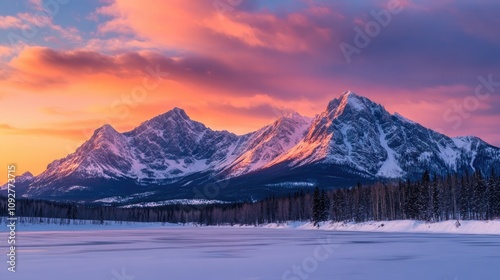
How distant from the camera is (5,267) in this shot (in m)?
37.8

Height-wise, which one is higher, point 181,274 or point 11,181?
point 11,181

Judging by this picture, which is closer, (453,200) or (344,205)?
(453,200)

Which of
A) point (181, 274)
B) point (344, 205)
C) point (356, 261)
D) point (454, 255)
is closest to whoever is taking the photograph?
point (181, 274)

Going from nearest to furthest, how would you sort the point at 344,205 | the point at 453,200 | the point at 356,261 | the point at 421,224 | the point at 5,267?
→ the point at 5,267 → the point at 356,261 → the point at 421,224 → the point at 453,200 → the point at 344,205

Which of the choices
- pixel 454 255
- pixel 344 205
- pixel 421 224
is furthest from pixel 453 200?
pixel 454 255

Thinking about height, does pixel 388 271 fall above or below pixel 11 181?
below

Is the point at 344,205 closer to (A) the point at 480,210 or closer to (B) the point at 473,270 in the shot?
(A) the point at 480,210

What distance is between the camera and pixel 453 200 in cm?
15138

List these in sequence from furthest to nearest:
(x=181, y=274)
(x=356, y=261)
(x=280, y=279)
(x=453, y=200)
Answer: (x=453, y=200) < (x=356, y=261) < (x=181, y=274) < (x=280, y=279)

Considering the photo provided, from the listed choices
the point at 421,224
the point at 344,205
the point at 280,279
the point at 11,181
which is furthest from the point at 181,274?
the point at 344,205

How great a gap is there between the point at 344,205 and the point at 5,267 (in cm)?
15058

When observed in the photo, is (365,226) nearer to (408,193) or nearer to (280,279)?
(408,193)

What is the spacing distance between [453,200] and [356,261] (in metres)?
120

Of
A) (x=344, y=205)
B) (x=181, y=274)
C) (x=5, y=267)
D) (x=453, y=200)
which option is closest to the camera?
(x=181, y=274)
